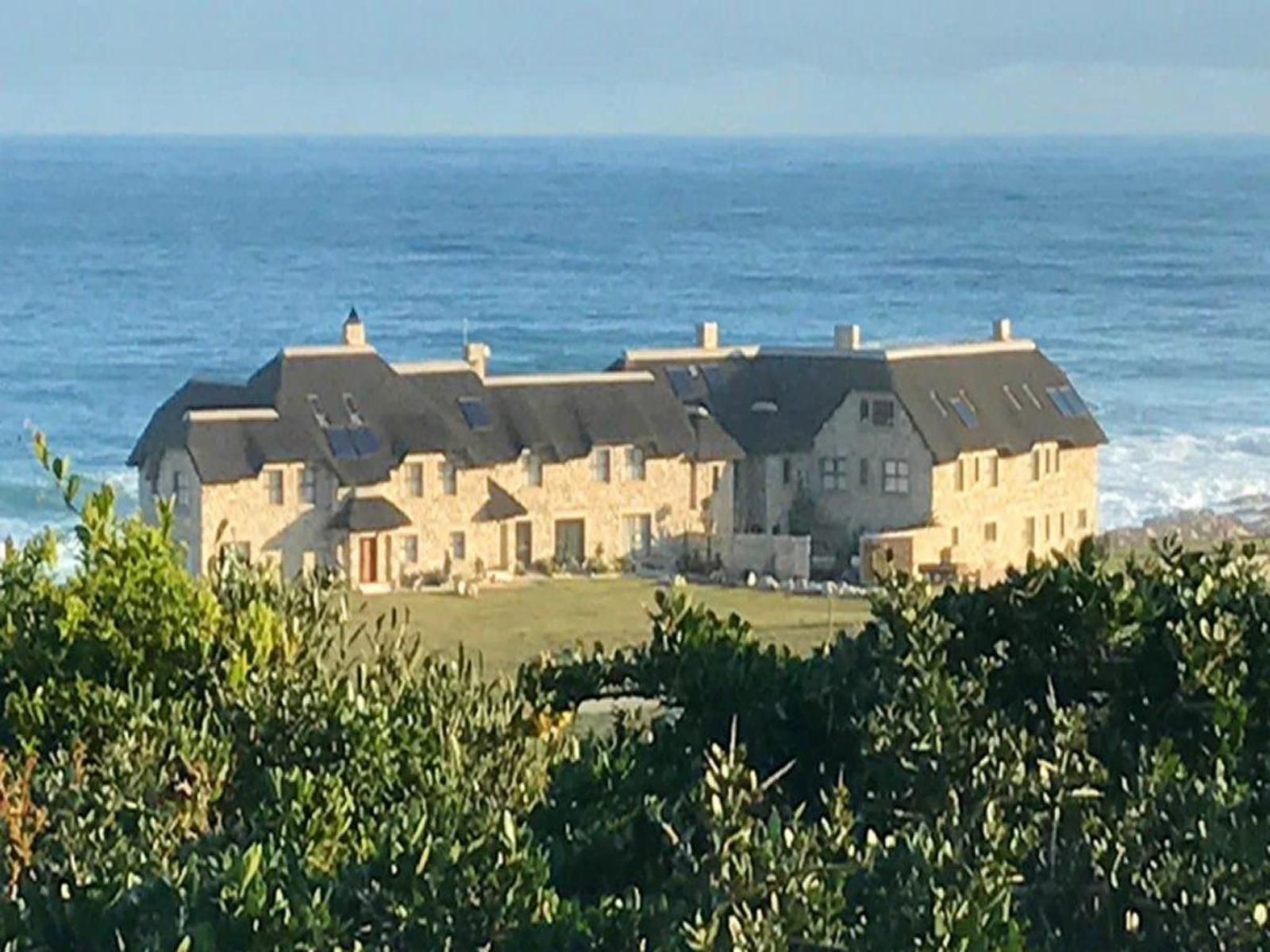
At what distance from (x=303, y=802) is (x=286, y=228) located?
417 feet

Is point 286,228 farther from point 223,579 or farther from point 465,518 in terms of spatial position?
point 223,579

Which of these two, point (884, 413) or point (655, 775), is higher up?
point (655, 775)

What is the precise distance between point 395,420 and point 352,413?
19.7 inches

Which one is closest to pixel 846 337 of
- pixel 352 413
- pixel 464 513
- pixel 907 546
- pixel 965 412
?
Result: pixel 965 412

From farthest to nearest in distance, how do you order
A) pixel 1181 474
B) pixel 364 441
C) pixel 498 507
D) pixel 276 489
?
1. pixel 1181 474
2. pixel 498 507
3. pixel 364 441
4. pixel 276 489

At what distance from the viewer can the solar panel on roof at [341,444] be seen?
38.2 meters

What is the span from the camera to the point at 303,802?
1159 cm

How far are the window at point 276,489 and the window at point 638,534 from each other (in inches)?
165

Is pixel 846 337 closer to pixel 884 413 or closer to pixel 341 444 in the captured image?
pixel 884 413

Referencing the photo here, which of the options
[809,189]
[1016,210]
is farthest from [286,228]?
[809,189]

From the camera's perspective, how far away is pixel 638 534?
130ft

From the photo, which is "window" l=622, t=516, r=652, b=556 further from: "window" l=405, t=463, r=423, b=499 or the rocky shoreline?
the rocky shoreline

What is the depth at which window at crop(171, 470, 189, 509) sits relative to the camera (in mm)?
37500

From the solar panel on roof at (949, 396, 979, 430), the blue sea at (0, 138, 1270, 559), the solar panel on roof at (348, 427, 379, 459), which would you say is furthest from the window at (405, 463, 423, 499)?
the blue sea at (0, 138, 1270, 559)
